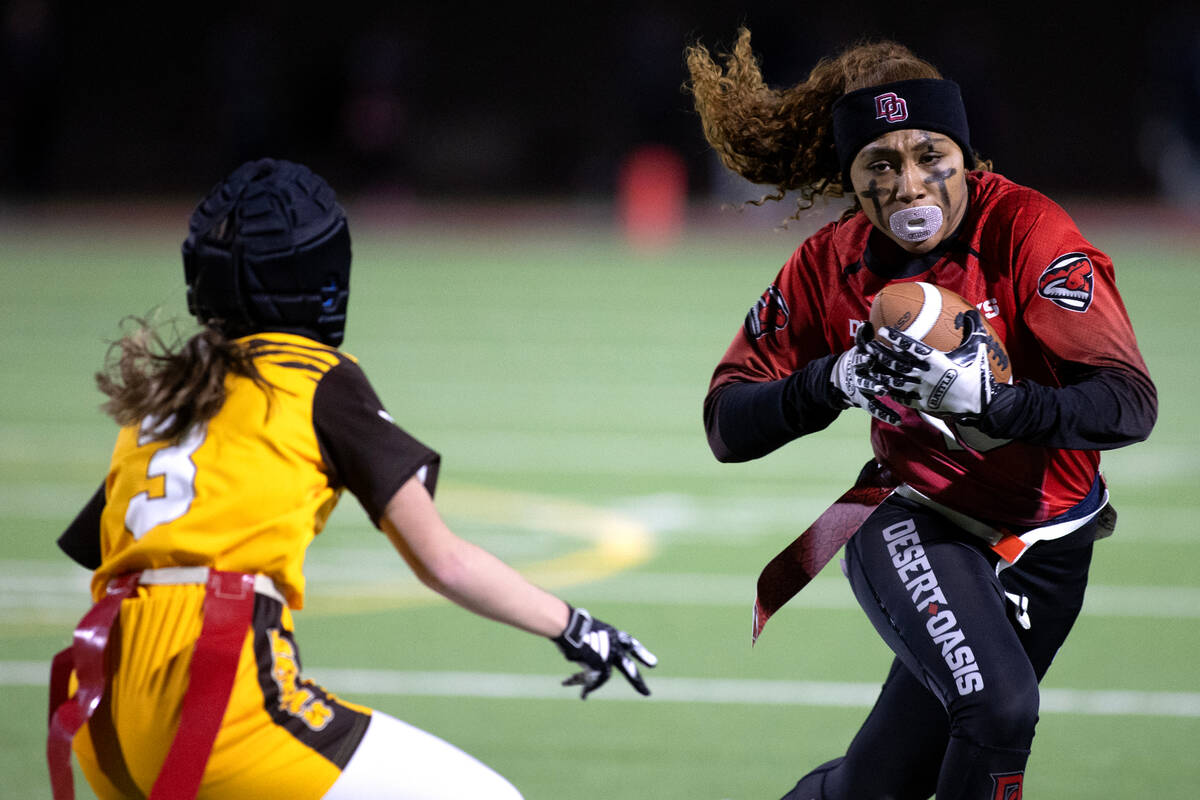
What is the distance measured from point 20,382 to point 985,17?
18.9 m

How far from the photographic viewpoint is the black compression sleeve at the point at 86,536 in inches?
113

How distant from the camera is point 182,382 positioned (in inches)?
103

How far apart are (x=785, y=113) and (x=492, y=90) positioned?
74.9 ft

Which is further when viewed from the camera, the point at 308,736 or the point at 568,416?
the point at 568,416

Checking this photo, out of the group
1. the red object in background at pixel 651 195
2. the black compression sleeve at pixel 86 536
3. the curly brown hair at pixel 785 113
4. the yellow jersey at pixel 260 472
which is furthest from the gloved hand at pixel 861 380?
the red object in background at pixel 651 195

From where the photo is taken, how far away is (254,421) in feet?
8.52

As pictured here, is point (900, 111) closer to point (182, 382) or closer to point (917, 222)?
point (917, 222)

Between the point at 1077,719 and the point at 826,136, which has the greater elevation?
the point at 826,136

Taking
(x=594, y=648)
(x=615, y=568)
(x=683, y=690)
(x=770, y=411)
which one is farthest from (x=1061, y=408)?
(x=615, y=568)

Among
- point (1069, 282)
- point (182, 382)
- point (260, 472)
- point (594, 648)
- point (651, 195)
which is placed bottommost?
point (651, 195)

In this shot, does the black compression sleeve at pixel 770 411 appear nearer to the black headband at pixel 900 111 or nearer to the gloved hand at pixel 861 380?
the gloved hand at pixel 861 380

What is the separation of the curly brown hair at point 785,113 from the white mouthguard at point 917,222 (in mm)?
340

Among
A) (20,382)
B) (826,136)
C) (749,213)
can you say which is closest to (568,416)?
(20,382)

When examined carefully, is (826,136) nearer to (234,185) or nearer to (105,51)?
(234,185)
